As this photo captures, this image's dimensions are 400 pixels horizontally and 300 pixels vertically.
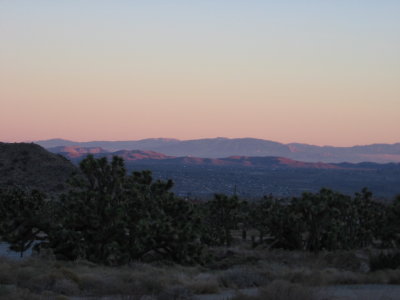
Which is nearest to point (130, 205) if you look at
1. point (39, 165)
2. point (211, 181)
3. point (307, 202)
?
point (307, 202)

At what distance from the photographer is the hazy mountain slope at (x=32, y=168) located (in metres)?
87.7

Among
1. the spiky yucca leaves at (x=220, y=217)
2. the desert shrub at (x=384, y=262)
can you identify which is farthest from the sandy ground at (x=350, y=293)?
the spiky yucca leaves at (x=220, y=217)

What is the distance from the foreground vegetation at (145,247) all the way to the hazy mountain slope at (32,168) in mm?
54752

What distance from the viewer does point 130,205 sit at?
27.0m

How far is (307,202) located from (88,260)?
13.2 meters

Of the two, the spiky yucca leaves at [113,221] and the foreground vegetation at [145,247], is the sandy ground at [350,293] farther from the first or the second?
the spiky yucca leaves at [113,221]

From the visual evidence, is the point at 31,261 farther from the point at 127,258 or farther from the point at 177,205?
the point at 177,205

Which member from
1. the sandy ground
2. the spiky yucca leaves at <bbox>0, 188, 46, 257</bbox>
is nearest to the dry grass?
the sandy ground

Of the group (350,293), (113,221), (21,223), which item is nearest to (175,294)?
(350,293)

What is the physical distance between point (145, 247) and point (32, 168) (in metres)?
70.4

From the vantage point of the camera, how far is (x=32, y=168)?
94.5 metres

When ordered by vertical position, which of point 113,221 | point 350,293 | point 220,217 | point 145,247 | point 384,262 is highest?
point 113,221

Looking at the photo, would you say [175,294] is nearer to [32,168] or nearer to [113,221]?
[113,221]

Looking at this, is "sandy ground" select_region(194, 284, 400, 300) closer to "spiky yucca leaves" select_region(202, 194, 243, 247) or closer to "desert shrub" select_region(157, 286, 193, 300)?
"desert shrub" select_region(157, 286, 193, 300)
